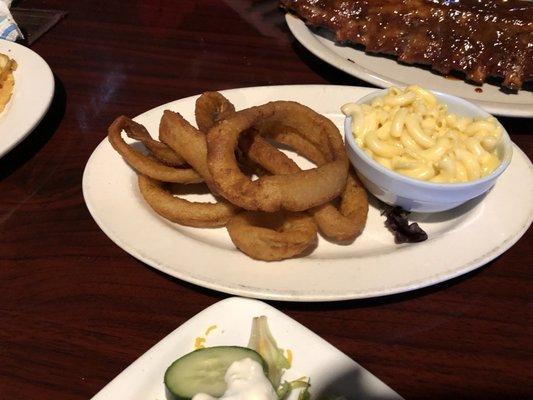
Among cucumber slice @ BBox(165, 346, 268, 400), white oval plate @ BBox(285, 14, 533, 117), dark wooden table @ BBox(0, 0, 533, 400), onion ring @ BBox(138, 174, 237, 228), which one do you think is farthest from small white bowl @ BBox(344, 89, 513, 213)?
cucumber slice @ BBox(165, 346, 268, 400)

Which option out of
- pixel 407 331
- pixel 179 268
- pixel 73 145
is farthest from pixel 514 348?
pixel 73 145

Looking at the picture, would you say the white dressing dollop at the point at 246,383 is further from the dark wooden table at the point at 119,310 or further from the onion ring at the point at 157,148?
the onion ring at the point at 157,148

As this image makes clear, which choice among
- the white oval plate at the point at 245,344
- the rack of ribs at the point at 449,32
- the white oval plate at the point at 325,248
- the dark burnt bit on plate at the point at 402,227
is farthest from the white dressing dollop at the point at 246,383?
the rack of ribs at the point at 449,32

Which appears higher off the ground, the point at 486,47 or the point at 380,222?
the point at 486,47

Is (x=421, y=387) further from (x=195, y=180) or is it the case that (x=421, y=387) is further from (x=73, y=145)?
(x=73, y=145)

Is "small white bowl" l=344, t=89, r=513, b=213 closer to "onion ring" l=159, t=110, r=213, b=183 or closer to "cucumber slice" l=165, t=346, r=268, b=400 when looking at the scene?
"onion ring" l=159, t=110, r=213, b=183

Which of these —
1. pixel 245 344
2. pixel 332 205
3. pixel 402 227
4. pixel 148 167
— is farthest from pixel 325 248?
pixel 148 167
